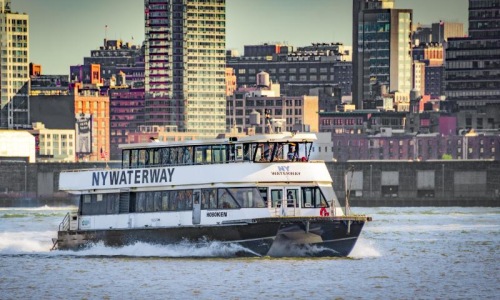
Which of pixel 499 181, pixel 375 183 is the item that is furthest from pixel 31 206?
pixel 499 181

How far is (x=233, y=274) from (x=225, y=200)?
13.6 feet

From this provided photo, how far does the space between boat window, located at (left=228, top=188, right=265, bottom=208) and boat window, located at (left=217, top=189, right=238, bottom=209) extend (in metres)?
0.23

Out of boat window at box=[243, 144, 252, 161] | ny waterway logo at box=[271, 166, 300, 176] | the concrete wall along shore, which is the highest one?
boat window at box=[243, 144, 252, 161]

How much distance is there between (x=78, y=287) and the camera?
6519cm

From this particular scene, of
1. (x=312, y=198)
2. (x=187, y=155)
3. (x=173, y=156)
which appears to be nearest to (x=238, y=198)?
(x=312, y=198)

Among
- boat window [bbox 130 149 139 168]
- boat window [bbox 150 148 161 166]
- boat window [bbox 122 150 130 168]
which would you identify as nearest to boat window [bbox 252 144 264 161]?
boat window [bbox 150 148 161 166]

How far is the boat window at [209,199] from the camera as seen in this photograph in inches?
2788

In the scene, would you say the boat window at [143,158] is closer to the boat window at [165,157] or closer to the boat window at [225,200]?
the boat window at [165,157]

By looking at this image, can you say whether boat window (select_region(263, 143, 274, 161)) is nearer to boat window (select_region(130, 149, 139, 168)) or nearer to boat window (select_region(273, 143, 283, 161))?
boat window (select_region(273, 143, 283, 161))

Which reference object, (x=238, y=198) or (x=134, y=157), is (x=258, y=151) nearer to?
(x=238, y=198)

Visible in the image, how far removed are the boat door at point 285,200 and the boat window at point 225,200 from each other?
1722mm

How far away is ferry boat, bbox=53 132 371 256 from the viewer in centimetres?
6962

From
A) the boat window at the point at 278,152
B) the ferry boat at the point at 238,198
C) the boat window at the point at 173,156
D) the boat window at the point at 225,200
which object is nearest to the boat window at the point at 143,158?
the ferry boat at the point at 238,198

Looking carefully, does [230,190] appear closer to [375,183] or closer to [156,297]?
[156,297]
